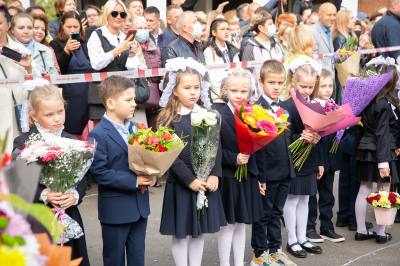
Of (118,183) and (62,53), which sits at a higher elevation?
(62,53)

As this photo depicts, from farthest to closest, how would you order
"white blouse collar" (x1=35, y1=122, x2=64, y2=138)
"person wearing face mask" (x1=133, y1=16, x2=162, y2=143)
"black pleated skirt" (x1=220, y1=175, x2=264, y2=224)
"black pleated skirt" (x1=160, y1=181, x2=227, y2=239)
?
A: "person wearing face mask" (x1=133, y1=16, x2=162, y2=143), "black pleated skirt" (x1=220, y1=175, x2=264, y2=224), "black pleated skirt" (x1=160, y1=181, x2=227, y2=239), "white blouse collar" (x1=35, y1=122, x2=64, y2=138)

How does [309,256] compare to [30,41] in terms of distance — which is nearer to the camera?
[309,256]

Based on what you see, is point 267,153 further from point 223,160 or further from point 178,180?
point 178,180

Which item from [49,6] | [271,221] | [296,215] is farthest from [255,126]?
[49,6]

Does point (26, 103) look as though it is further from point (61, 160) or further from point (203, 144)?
point (203, 144)

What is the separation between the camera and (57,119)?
3.25m

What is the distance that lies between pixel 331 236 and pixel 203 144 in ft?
7.96

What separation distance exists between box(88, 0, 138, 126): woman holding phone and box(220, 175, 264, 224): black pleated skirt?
2.57 metres

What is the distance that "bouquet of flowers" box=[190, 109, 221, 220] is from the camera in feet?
11.1

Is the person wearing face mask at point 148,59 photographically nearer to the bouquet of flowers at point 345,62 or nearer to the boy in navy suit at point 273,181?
the boy in navy suit at point 273,181

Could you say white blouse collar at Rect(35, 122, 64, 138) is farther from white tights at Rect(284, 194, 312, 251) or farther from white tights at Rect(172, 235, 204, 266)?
white tights at Rect(284, 194, 312, 251)

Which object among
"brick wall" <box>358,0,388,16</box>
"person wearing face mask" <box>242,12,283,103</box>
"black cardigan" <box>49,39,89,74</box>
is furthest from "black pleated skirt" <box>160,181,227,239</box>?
"brick wall" <box>358,0,388,16</box>

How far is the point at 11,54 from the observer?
16.4 ft

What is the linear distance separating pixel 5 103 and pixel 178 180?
2.53m
